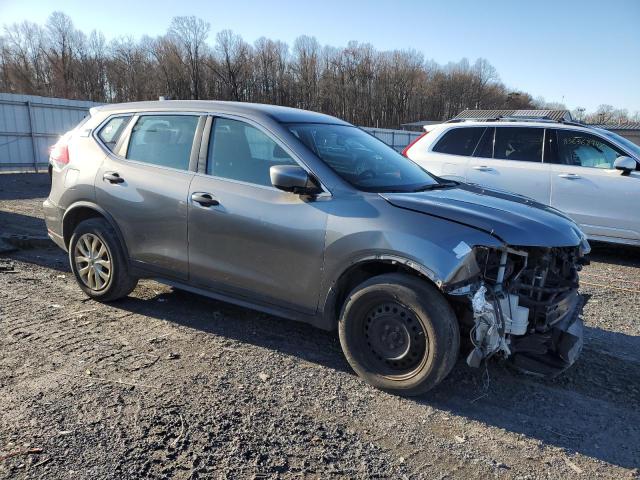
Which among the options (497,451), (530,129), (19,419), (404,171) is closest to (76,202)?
(19,419)

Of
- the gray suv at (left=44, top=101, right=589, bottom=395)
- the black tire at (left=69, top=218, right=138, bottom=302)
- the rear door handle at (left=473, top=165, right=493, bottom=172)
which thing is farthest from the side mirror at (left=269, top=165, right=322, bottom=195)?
the rear door handle at (left=473, top=165, right=493, bottom=172)

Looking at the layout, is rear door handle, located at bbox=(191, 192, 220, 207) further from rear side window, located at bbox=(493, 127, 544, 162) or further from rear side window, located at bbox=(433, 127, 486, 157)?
rear side window, located at bbox=(493, 127, 544, 162)

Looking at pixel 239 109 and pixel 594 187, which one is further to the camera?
pixel 594 187

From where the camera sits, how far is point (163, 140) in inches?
169

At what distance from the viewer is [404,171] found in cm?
A: 422

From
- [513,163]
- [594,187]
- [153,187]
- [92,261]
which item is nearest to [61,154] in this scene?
[92,261]

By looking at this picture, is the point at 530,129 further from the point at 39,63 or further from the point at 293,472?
the point at 39,63

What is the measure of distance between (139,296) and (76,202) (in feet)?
3.62

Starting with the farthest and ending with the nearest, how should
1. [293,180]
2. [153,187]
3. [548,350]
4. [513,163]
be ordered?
1. [513,163]
2. [153,187]
3. [548,350]
4. [293,180]

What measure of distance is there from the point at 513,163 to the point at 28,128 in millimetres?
17403

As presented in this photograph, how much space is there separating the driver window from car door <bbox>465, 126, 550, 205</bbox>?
0.28 metres

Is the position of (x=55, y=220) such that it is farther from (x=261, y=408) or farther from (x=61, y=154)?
(x=261, y=408)

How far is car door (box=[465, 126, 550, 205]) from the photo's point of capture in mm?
7375

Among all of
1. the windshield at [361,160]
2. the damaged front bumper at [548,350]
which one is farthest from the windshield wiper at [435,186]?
the damaged front bumper at [548,350]
